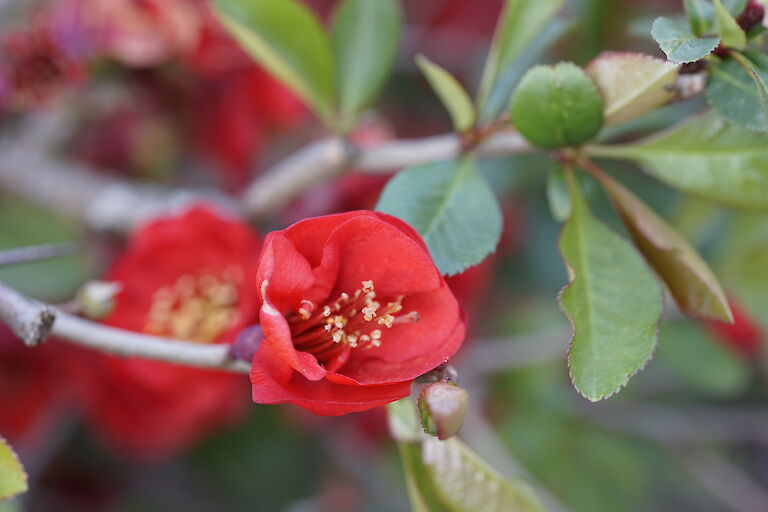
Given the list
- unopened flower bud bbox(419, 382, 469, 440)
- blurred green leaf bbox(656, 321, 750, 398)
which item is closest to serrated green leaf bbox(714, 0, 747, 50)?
unopened flower bud bbox(419, 382, 469, 440)

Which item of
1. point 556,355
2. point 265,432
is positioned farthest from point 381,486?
point 556,355

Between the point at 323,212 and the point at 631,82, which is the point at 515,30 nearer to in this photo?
the point at 631,82

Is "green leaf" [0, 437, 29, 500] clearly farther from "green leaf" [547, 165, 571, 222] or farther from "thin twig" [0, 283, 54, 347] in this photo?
"green leaf" [547, 165, 571, 222]

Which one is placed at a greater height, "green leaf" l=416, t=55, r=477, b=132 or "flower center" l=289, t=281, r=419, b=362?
"green leaf" l=416, t=55, r=477, b=132

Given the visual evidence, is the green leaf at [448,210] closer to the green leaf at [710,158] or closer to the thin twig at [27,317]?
the green leaf at [710,158]

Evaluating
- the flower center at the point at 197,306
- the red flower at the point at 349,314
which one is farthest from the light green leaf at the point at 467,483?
the flower center at the point at 197,306

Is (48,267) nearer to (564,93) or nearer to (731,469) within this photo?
(564,93)
